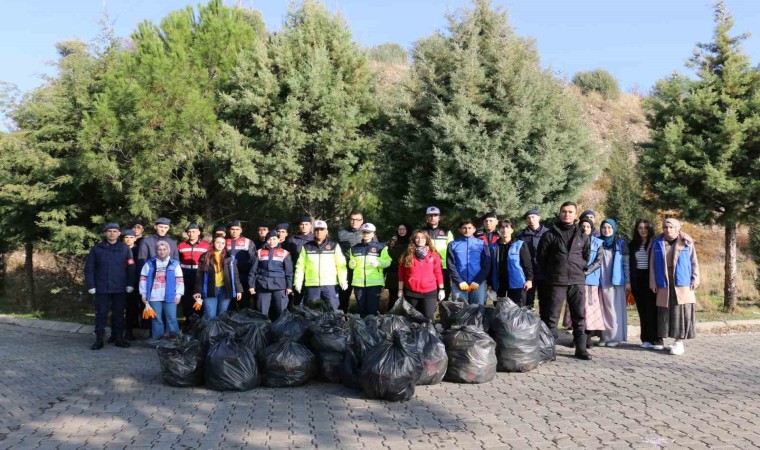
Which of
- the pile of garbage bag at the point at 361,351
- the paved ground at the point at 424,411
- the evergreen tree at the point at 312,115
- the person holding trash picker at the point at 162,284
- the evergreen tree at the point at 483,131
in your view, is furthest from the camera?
the evergreen tree at the point at 312,115

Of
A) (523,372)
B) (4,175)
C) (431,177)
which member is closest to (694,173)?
(431,177)

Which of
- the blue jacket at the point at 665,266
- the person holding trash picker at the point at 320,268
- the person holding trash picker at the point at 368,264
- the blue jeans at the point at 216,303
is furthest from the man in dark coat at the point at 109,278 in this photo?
the blue jacket at the point at 665,266

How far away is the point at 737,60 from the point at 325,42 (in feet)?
26.8

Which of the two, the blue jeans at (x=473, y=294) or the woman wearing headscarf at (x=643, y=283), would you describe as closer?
the woman wearing headscarf at (x=643, y=283)

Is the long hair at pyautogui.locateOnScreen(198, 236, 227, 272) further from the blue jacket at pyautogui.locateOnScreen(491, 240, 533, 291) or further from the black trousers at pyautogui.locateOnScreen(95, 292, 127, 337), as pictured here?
the blue jacket at pyautogui.locateOnScreen(491, 240, 533, 291)

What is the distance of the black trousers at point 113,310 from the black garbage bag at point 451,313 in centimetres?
541

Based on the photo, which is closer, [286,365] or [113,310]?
[286,365]

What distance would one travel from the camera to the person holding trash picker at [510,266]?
8.84 m

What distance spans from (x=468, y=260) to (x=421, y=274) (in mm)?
1048

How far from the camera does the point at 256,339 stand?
23.0ft

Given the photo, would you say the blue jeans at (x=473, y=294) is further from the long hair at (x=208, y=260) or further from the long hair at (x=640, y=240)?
the long hair at (x=208, y=260)

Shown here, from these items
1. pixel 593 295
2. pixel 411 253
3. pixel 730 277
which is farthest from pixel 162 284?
pixel 730 277

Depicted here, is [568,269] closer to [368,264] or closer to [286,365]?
[368,264]

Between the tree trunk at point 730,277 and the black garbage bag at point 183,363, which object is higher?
the tree trunk at point 730,277
